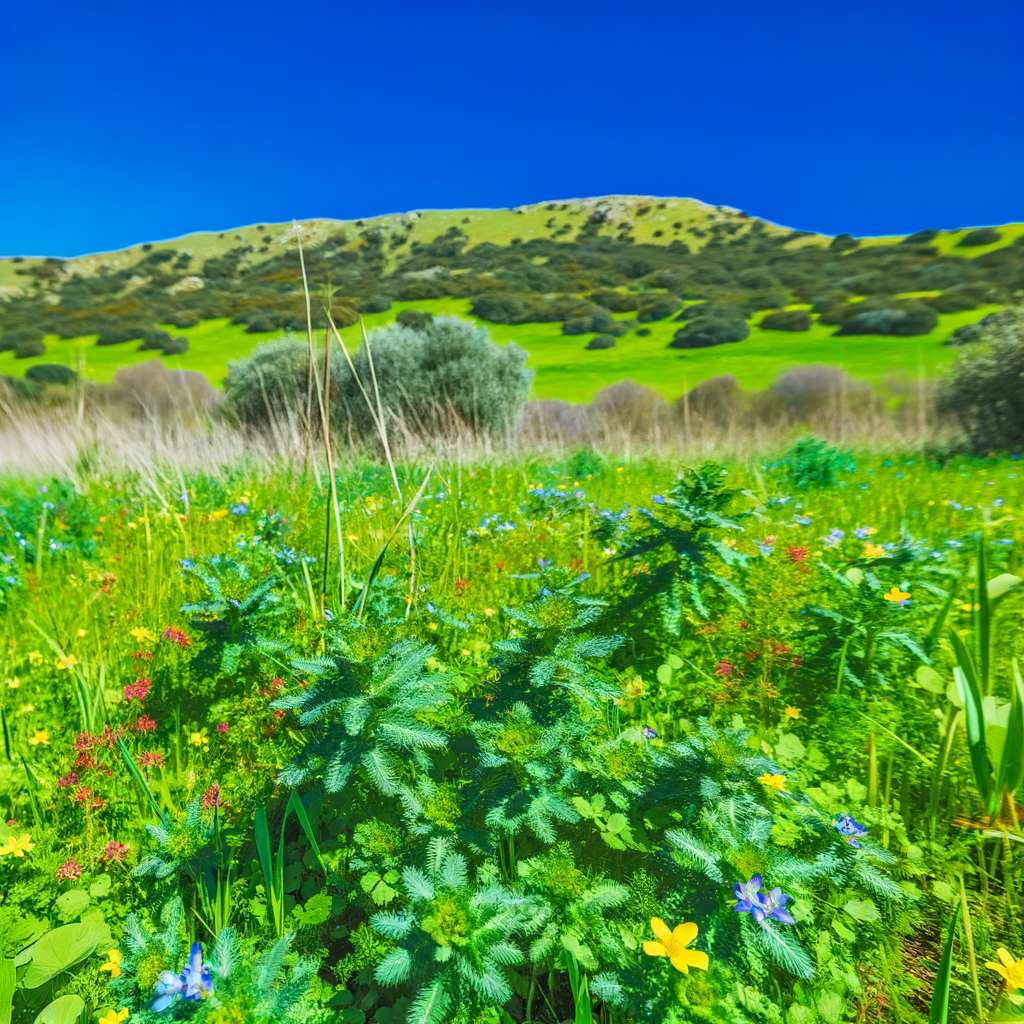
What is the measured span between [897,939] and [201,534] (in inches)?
140

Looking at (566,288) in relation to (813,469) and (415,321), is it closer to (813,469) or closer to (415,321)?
(415,321)

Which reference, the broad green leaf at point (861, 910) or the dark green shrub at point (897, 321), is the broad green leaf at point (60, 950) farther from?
the dark green shrub at point (897, 321)

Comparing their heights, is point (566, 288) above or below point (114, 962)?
above

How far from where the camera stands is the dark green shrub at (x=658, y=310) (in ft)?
116

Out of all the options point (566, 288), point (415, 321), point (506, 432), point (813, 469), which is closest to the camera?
point (813, 469)

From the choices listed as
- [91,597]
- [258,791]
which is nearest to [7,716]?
[91,597]

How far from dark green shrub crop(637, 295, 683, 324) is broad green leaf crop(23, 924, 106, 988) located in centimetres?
3752

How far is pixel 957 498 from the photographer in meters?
4.16

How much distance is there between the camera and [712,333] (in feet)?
90.1

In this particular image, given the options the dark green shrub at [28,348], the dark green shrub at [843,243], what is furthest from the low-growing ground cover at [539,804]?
the dark green shrub at [843,243]

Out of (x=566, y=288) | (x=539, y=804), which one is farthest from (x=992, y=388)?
(x=566, y=288)

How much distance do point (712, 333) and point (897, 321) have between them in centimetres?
814

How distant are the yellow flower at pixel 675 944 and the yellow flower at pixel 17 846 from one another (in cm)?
140

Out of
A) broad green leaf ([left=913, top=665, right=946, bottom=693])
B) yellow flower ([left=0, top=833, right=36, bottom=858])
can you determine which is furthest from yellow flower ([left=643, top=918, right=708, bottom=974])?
yellow flower ([left=0, top=833, right=36, bottom=858])
